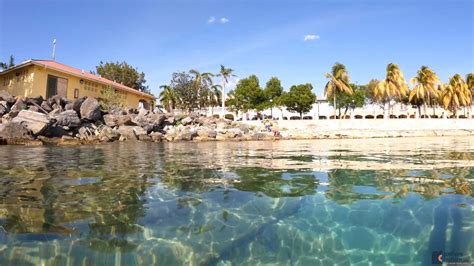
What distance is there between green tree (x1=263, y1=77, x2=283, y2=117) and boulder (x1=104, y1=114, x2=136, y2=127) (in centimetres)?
3724

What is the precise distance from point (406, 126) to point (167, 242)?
41.4 meters

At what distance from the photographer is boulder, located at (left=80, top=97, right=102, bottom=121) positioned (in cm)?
2591

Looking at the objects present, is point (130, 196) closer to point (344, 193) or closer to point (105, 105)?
point (344, 193)

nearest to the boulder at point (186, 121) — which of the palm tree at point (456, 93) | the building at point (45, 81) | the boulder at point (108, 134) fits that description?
the building at point (45, 81)

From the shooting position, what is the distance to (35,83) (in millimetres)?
29438

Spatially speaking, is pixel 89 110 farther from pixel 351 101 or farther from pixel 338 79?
pixel 351 101

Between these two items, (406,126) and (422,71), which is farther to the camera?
(422,71)

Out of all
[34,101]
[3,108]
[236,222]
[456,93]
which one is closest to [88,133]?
[34,101]

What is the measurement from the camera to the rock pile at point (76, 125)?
20266 mm

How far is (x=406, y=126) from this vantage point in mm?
39344

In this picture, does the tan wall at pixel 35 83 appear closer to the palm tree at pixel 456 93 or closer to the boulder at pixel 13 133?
the boulder at pixel 13 133

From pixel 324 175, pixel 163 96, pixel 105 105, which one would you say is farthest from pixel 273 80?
pixel 324 175

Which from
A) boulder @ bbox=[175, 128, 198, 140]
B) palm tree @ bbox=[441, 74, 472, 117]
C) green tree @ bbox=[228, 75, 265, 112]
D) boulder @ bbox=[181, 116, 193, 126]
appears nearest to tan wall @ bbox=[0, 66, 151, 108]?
boulder @ bbox=[181, 116, 193, 126]

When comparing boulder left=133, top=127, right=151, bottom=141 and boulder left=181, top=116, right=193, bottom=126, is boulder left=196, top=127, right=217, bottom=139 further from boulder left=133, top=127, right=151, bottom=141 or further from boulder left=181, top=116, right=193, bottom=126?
boulder left=181, top=116, right=193, bottom=126
